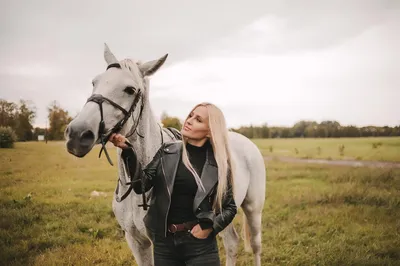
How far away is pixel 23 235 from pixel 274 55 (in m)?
4.61

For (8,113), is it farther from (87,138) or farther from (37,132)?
(87,138)

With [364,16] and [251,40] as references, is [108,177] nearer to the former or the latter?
[251,40]

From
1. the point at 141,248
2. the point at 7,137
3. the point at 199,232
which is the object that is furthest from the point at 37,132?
the point at 199,232

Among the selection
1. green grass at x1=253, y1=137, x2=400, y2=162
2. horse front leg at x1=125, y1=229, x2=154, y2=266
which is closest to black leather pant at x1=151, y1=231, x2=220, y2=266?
horse front leg at x1=125, y1=229, x2=154, y2=266

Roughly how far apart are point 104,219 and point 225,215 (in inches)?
125

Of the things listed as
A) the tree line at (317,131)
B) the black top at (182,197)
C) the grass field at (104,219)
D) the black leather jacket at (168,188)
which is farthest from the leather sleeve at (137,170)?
the tree line at (317,131)

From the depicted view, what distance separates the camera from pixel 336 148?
6.25m

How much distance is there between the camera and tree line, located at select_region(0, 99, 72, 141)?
420 centimetres

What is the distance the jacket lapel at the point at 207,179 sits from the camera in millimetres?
1809

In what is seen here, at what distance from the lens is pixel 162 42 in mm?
4781

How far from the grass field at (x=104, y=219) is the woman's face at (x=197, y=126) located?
2347 mm

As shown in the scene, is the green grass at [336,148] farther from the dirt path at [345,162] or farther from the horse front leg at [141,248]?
the horse front leg at [141,248]

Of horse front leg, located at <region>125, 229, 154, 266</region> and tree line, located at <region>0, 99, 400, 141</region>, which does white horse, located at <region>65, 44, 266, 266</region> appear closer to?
horse front leg, located at <region>125, 229, 154, 266</region>

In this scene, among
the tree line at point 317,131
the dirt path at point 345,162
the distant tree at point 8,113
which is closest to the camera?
the distant tree at point 8,113
